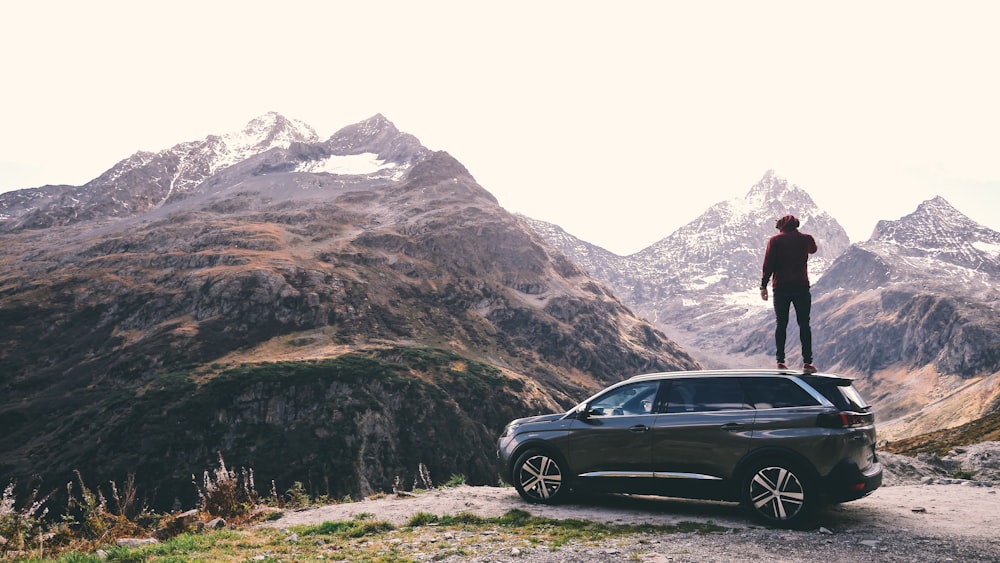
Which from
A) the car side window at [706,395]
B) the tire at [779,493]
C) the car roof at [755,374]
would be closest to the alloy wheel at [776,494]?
the tire at [779,493]

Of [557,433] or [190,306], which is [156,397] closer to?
[190,306]

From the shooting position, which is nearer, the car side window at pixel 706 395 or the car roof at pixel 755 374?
the car roof at pixel 755 374

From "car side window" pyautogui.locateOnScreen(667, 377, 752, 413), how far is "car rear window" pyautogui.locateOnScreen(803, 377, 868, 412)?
1126mm

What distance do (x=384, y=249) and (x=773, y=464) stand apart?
17310 centimetres

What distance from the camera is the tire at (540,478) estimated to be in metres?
11.4

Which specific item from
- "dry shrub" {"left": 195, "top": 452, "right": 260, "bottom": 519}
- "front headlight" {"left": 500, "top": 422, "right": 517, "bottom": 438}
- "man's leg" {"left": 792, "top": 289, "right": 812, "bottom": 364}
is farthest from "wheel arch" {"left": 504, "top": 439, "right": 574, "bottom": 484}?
"dry shrub" {"left": 195, "top": 452, "right": 260, "bottom": 519}

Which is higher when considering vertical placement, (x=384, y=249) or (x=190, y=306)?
(x=384, y=249)

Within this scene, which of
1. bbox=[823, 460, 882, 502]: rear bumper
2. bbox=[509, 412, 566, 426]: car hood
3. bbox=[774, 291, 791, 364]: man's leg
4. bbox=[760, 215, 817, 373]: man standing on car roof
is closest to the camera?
bbox=[823, 460, 882, 502]: rear bumper

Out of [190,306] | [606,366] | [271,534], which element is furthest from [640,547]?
[606,366]

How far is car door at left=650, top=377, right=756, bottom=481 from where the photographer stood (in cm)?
958

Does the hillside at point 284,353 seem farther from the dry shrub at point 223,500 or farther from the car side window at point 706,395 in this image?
the car side window at point 706,395

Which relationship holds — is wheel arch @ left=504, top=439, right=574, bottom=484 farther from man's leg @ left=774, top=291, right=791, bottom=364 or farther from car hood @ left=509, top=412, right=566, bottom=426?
man's leg @ left=774, top=291, right=791, bottom=364

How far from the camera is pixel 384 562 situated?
8047 mm

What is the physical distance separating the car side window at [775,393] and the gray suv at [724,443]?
0.02 metres
